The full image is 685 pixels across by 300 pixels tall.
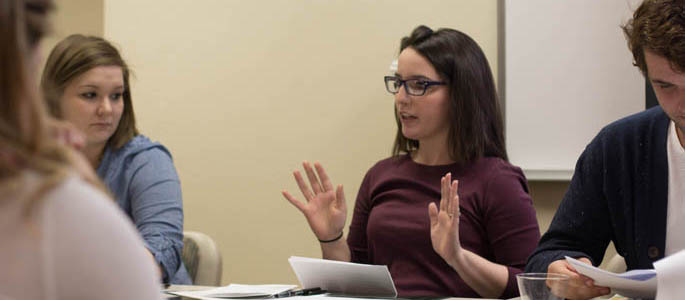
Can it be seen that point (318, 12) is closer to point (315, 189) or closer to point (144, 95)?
point (144, 95)

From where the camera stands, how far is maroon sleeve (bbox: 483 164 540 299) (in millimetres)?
2150

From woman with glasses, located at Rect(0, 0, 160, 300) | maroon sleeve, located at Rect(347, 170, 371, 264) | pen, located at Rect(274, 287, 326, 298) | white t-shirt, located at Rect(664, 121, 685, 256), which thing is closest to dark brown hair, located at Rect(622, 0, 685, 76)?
white t-shirt, located at Rect(664, 121, 685, 256)

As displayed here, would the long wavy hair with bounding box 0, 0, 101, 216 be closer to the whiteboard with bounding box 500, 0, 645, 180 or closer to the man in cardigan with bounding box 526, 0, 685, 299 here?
the man in cardigan with bounding box 526, 0, 685, 299

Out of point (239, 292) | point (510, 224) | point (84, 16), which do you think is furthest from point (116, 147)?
point (84, 16)

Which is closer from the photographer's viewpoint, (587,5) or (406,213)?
(406,213)

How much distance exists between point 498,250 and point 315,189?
1.70ft

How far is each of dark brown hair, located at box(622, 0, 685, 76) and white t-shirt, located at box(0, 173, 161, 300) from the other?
136cm

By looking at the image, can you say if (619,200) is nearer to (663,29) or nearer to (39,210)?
(663,29)

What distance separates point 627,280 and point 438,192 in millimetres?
903

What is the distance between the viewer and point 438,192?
231cm

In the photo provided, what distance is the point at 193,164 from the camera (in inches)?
131

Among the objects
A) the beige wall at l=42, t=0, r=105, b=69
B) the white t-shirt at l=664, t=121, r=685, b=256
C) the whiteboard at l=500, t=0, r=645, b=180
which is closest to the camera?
the white t-shirt at l=664, t=121, r=685, b=256

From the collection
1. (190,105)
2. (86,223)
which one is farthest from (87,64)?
(86,223)

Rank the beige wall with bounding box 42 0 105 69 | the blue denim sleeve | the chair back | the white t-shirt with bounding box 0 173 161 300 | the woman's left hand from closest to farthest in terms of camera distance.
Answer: the white t-shirt with bounding box 0 173 161 300 < the woman's left hand < the blue denim sleeve < the chair back < the beige wall with bounding box 42 0 105 69
